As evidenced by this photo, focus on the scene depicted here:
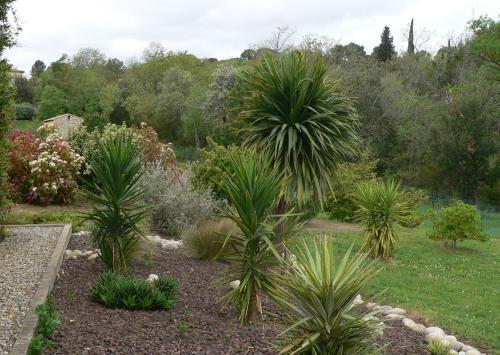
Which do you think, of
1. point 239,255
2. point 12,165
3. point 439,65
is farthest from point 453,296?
point 439,65

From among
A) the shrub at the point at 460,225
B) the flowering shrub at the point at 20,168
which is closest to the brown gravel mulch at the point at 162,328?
the flowering shrub at the point at 20,168

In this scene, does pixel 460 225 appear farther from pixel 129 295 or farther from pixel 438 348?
pixel 129 295

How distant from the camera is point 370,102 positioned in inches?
1374

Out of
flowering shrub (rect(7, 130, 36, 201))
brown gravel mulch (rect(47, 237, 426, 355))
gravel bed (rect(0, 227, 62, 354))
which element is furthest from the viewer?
flowering shrub (rect(7, 130, 36, 201))

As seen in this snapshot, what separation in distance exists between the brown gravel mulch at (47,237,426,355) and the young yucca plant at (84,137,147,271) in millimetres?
448

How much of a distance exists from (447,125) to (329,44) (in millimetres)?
12224

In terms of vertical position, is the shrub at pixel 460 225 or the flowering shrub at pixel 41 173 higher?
the flowering shrub at pixel 41 173

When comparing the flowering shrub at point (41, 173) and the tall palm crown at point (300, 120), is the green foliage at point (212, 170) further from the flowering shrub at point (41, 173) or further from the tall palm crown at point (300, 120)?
the tall palm crown at point (300, 120)

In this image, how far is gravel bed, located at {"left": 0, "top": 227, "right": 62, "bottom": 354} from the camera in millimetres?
5023

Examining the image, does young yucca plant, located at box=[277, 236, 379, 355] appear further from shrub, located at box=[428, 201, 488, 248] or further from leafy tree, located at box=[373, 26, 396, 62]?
leafy tree, located at box=[373, 26, 396, 62]

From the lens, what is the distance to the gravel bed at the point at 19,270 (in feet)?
16.5

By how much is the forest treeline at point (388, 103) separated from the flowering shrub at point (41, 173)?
16.2 ft

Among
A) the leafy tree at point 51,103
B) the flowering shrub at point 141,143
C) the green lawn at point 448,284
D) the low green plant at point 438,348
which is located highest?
the leafy tree at point 51,103

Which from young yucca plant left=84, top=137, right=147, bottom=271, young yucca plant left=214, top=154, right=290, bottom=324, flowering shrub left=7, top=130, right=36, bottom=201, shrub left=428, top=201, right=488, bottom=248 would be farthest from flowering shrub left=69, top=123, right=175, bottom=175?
young yucca plant left=214, top=154, right=290, bottom=324
